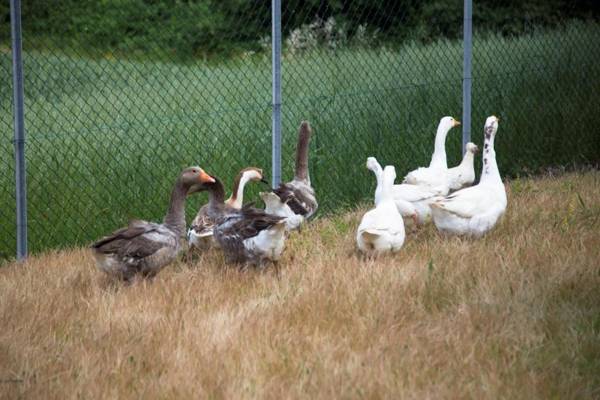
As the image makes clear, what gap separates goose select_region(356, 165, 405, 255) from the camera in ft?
23.6

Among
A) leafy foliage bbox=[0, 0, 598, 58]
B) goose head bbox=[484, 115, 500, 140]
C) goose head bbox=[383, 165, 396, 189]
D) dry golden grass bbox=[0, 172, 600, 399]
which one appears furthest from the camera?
leafy foliage bbox=[0, 0, 598, 58]

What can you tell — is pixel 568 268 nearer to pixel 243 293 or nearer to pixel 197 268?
pixel 243 293

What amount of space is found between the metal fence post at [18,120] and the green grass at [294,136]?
2.90 ft

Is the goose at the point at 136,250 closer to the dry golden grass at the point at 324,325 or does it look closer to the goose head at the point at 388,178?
the dry golden grass at the point at 324,325

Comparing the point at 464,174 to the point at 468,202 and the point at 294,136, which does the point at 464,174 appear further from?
the point at 294,136

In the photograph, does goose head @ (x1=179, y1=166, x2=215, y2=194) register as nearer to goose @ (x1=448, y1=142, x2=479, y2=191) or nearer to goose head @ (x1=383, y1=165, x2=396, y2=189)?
goose head @ (x1=383, y1=165, x2=396, y2=189)

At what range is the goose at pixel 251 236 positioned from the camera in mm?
7055

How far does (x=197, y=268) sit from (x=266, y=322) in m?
1.72

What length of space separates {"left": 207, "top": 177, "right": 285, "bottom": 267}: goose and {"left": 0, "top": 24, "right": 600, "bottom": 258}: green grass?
156 centimetres

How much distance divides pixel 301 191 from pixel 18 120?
2496mm

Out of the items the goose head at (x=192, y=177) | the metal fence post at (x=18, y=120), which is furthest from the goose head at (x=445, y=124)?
the metal fence post at (x=18, y=120)

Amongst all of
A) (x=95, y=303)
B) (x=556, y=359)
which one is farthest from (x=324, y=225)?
(x=556, y=359)

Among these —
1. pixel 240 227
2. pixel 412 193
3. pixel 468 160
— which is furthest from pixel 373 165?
pixel 240 227

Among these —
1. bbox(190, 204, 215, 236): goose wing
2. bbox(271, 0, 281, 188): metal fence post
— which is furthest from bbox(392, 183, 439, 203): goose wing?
bbox(190, 204, 215, 236): goose wing
